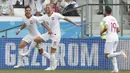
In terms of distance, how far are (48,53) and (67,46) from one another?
727 millimetres

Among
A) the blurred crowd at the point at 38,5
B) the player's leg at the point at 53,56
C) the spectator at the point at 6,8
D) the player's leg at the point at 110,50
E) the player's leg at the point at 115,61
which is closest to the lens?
the player's leg at the point at 115,61

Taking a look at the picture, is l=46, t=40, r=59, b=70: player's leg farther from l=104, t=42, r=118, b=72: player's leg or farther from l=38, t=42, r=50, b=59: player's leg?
l=104, t=42, r=118, b=72: player's leg

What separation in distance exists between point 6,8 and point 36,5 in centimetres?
128

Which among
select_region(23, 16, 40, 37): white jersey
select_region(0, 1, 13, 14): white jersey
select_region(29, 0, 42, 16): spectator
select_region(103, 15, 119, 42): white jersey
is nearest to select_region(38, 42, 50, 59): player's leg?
select_region(23, 16, 40, 37): white jersey

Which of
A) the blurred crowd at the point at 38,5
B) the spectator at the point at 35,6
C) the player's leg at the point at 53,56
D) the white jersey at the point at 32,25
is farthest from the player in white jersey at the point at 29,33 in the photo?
the spectator at the point at 35,6

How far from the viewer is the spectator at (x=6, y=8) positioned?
23.8m

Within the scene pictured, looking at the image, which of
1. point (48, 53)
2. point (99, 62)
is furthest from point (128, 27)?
point (48, 53)

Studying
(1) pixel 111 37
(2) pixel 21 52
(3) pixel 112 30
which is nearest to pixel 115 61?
(1) pixel 111 37

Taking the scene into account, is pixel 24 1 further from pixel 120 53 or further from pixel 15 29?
pixel 120 53

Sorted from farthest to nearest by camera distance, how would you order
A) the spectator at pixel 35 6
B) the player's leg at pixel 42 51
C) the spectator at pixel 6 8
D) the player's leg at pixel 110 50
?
the spectator at pixel 35 6, the spectator at pixel 6 8, the player's leg at pixel 42 51, the player's leg at pixel 110 50

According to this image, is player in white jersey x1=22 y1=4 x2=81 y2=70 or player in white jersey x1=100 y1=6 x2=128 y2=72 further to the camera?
player in white jersey x1=22 y1=4 x2=81 y2=70

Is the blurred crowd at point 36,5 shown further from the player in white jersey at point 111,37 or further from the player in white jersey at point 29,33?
the player in white jersey at point 111,37

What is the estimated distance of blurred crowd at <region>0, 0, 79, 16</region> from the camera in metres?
23.8

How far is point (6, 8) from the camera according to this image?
23953 millimetres
